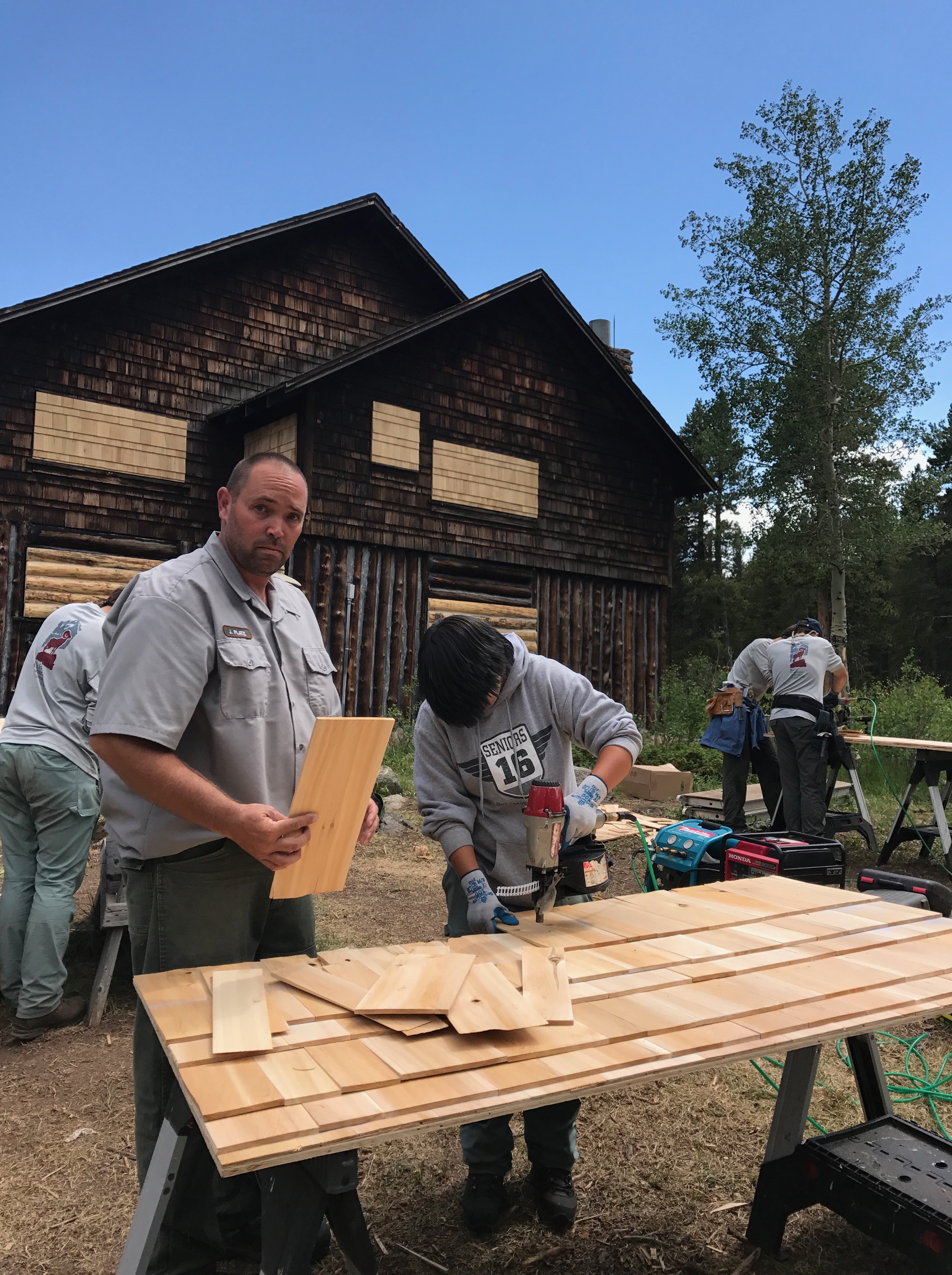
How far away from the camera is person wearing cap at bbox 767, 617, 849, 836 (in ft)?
22.5

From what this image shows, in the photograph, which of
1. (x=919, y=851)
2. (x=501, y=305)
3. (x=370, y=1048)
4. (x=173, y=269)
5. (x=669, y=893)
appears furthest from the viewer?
A: (x=501, y=305)

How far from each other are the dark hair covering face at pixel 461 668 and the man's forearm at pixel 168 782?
28.9 inches

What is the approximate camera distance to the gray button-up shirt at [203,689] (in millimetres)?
1833

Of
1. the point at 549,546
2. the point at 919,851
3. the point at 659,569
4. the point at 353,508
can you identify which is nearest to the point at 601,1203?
the point at 919,851

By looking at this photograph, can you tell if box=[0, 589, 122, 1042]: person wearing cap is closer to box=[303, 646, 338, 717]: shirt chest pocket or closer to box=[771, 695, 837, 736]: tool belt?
box=[303, 646, 338, 717]: shirt chest pocket

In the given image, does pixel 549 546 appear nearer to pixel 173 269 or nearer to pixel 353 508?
pixel 353 508

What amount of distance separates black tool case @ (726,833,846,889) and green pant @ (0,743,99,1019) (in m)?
3.19

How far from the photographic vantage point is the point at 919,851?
295 inches

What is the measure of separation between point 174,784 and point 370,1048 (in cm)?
65

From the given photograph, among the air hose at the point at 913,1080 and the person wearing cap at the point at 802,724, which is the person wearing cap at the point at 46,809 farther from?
the person wearing cap at the point at 802,724

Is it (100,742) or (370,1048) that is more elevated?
(100,742)

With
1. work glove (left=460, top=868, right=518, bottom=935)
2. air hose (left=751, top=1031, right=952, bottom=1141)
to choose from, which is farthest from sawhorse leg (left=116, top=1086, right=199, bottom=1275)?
air hose (left=751, top=1031, right=952, bottom=1141)

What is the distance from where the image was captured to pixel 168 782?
1.79m

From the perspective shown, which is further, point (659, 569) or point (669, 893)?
point (659, 569)
